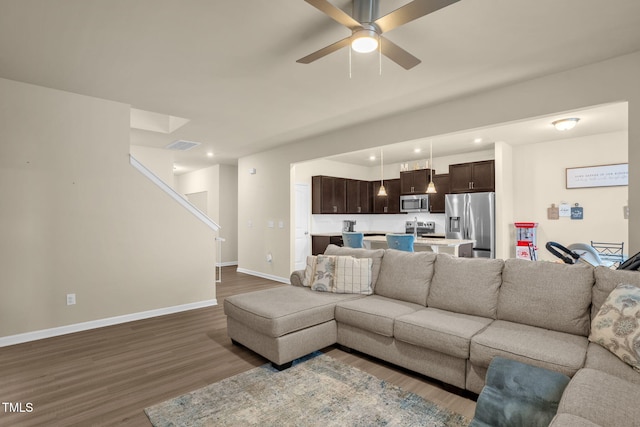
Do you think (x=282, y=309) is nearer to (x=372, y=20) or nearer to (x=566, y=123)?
(x=372, y=20)

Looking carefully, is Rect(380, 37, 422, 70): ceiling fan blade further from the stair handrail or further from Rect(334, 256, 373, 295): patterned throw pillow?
the stair handrail

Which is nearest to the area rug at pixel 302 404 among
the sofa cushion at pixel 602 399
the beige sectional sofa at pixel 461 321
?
the beige sectional sofa at pixel 461 321

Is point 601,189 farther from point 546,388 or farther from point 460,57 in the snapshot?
point 546,388

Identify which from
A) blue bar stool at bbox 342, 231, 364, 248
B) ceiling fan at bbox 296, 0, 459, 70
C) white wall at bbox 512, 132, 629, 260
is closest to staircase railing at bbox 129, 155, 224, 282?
blue bar stool at bbox 342, 231, 364, 248

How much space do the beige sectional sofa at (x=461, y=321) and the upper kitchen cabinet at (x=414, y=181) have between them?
4329 mm

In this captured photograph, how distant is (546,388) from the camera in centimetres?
171

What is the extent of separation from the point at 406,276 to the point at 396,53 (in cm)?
198

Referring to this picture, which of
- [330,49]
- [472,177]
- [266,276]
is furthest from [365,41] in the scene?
[266,276]

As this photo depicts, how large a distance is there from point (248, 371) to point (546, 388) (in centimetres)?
209

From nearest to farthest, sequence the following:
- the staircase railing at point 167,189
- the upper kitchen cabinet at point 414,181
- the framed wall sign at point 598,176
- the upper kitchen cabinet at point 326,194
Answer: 1. the staircase railing at point 167,189
2. the framed wall sign at point 598,176
3. the upper kitchen cabinet at point 326,194
4. the upper kitchen cabinet at point 414,181

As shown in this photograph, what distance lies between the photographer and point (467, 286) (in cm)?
278

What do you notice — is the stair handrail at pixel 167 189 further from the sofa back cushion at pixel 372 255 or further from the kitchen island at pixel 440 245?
the kitchen island at pixel 440 245

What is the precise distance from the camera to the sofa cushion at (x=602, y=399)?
134cm

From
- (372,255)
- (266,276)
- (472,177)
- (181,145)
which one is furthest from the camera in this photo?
(266,276)
